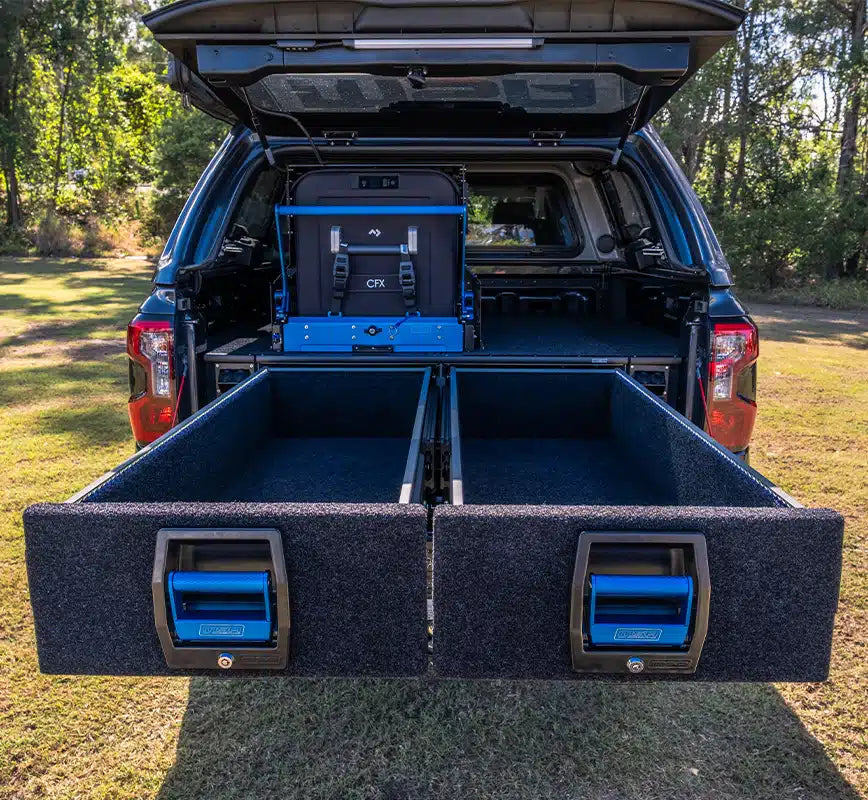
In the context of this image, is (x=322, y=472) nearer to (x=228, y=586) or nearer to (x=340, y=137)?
(x=228, y=586)

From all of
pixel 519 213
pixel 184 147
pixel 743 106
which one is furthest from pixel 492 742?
pixel 743 106

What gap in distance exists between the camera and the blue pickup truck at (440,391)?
4.58ft

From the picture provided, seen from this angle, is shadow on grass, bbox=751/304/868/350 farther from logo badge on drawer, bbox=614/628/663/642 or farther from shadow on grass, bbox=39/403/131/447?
logo badge on drawer, bbox=614/628/663/642

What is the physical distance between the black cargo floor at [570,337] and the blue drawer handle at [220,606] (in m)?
1.80

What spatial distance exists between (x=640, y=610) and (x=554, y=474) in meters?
1.29

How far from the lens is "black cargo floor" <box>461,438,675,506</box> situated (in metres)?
2.53

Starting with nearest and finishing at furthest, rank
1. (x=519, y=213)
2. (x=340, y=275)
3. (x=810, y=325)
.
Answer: (x=340, y=275) → (x=519, y=213) → (x=810, y=325)

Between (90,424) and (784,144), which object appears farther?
(784,144)

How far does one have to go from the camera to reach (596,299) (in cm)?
452

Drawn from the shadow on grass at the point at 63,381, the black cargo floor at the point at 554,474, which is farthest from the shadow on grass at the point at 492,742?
the shadow on grass at the point at 63,381

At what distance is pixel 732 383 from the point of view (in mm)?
2691

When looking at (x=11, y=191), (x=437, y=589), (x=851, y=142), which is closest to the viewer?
(x=437, y=589)

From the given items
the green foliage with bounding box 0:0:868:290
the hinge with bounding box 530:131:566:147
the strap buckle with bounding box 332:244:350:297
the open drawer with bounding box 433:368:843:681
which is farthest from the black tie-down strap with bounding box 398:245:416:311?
the green foliage with bounding box 0:0:868:290

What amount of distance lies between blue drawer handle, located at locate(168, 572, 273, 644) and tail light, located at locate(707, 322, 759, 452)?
182 centimetres
